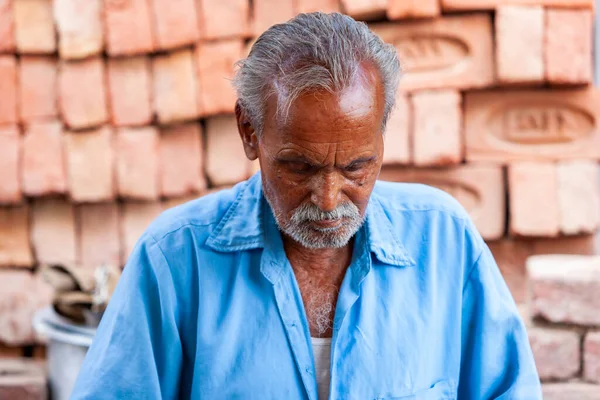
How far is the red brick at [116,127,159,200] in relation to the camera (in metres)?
3.80

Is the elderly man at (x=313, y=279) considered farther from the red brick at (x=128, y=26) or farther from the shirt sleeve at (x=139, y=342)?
the red brick at (x=128, y=26)

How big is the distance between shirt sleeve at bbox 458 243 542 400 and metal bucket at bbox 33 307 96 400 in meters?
1.66

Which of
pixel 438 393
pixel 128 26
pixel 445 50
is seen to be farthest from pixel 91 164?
pixel 438 393

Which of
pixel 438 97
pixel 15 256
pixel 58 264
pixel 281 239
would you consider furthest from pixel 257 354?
pixel 15 256

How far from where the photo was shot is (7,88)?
390 cm

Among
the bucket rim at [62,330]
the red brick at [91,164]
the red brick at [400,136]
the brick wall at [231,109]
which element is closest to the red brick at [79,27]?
the brick wall at [231,109]

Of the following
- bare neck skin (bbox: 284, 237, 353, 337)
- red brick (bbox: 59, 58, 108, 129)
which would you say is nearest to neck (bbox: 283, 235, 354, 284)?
bare neck skin (bbox: 284, 237, 353, 337)

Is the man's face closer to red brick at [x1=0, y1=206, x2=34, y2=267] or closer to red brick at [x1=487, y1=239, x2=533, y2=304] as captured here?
red brick at [x1=487, y1=239, x2=533, y2=304]

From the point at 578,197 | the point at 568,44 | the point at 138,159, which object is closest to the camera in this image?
the point at 568,44

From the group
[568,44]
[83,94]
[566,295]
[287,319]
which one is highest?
[568,44]

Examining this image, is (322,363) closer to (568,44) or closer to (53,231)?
(568,44)

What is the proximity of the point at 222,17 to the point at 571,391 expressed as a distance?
223 centimetres

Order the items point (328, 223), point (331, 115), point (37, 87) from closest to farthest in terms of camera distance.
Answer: point (331, 115) < point (328, 223) < point (37, 87)

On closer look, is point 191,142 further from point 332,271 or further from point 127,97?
point 332,271
